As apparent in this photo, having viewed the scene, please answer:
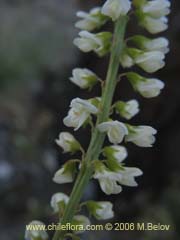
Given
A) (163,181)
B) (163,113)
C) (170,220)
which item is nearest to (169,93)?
(163,113)

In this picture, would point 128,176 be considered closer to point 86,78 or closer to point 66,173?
point 66,173

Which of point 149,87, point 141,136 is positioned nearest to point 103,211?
point 141,136

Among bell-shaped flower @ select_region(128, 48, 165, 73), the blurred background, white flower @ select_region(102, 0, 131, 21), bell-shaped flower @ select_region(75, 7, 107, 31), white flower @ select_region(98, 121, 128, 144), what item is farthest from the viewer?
the blurred background

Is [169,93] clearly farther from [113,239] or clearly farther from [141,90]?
[141,90]

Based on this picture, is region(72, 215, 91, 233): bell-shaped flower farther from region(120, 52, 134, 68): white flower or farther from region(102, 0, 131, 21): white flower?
region(102, 0, 131, 21): white flower

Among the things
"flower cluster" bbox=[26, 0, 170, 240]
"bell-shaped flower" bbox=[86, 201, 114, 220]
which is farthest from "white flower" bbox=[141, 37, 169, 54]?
"bell-shaped flower" bbox=[86, 201, 114, 220]
